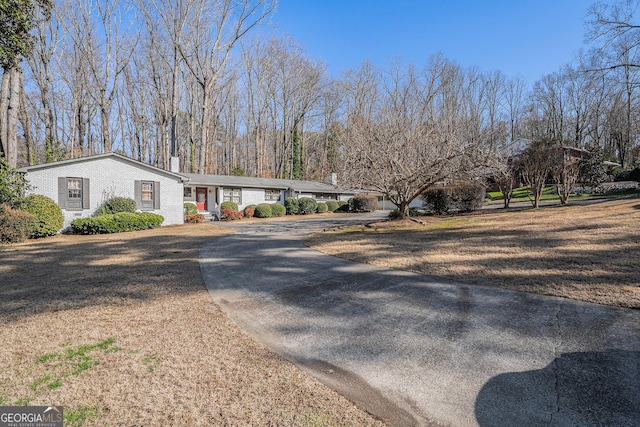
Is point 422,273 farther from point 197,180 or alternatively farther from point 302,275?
point 197,180

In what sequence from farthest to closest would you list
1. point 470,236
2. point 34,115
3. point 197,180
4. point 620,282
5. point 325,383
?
point 34,115 → point 197,180 → point 470,236 → point 620,282 → point 325,383

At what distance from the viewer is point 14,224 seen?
1084 cm

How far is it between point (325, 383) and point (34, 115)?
39.1 m

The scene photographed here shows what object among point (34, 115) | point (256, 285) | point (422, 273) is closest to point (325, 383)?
point (256, 285)

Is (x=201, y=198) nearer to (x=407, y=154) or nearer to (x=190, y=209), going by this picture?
(x=190, y=209)

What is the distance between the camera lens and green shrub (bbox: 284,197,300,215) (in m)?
23.9

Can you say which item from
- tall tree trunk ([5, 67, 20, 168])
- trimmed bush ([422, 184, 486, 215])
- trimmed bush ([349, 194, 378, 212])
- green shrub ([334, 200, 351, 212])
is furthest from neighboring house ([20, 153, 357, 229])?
green shrub ([334, 200, 351, 212])

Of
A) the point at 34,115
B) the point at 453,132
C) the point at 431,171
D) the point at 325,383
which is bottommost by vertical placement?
the point at 325,383

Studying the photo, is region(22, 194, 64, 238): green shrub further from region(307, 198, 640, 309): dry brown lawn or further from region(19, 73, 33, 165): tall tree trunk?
region(19, 73, 33, 165): tall tree trunk

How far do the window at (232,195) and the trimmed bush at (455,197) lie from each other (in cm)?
1301

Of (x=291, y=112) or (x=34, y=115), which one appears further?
(x=291, y=112)

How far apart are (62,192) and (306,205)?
15.2 m

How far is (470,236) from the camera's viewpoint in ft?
30.7

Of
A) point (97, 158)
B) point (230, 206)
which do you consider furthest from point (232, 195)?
point (97, 158)
